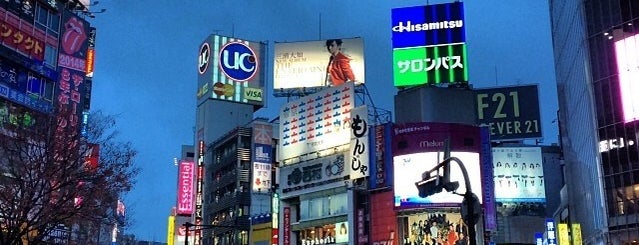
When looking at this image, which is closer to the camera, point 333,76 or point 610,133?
point 610,133

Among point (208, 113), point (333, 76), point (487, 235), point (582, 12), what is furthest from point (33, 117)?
point (208, 113)

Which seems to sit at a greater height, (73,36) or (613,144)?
(73,36)

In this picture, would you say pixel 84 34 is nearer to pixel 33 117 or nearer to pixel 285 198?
pixel 285 198

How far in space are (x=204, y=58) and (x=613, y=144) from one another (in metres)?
58.2

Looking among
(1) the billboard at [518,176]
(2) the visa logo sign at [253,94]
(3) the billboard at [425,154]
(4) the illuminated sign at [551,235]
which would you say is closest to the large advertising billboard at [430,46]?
(3) the billboard at [425,154]

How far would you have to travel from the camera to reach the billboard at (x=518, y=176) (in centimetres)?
8256

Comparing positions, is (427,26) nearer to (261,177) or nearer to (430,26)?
(430,26)

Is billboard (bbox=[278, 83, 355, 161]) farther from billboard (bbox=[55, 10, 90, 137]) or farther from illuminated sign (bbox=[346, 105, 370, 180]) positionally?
billboard (bbox=[55, 10, 90, 137])

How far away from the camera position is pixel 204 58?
93000 millimetres

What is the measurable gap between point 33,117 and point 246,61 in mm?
61596

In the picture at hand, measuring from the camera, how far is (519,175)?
8300 centimetres

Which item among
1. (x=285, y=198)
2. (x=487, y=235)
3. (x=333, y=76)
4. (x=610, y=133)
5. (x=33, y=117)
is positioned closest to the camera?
(x=33, y=117)

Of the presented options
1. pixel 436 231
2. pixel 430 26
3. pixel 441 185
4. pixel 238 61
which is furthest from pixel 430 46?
pixel 441 185

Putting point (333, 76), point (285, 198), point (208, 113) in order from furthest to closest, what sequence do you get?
point (208, 113)
point (333, 76)
point (285, 198)
